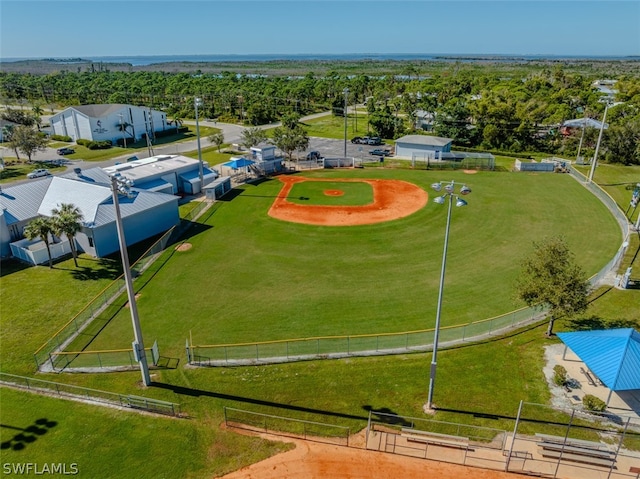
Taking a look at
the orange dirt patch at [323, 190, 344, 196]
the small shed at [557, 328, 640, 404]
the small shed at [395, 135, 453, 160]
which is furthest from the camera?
the small shed at [395, 135, 453, 160]

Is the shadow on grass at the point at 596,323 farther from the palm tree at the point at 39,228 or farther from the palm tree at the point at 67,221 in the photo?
the palm tree at the point at 39,228

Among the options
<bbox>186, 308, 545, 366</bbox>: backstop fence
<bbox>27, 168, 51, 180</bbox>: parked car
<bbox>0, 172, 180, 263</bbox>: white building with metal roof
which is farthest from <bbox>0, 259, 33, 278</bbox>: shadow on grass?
<bbox>27, 168, 51, 180</bbox>: parked car

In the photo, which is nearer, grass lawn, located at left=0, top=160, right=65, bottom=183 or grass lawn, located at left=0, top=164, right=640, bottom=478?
grass lawn, located at left=0, top=164, right=640, bottom=478

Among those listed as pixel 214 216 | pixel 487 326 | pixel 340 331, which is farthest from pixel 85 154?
pixel 487 326

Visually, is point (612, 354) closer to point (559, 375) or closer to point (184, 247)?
point (559, 375)

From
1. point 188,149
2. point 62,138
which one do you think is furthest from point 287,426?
point 62,138

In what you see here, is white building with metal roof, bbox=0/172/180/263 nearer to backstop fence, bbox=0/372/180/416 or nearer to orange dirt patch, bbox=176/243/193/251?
orange dirt patch, bbox=176/243/193/251
